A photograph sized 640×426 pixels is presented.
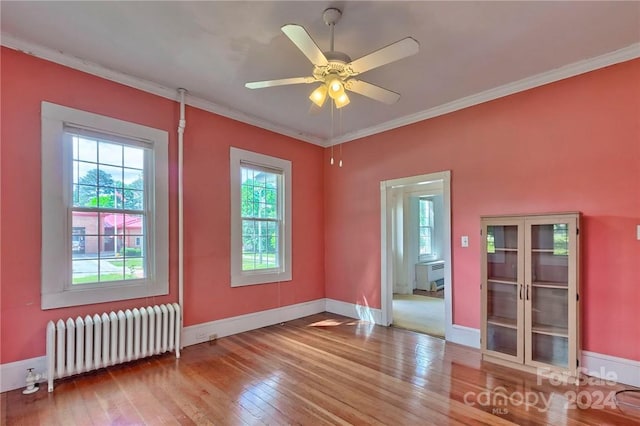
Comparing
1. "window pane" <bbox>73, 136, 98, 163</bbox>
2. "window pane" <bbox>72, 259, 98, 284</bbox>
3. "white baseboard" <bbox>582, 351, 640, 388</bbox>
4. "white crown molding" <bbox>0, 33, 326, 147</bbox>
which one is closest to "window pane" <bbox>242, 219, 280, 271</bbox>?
"white crown molding" <bbox>0, 33, 326, 147</bbox>

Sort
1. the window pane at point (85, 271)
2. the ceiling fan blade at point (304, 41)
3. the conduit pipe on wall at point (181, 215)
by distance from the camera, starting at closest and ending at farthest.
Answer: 1. the ceiling fan blade at point (304, 41)
2. the window pane at point (85, 271)
3. the conduit pipe on wall at point (181, 215)

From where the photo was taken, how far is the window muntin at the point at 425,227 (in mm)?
7855

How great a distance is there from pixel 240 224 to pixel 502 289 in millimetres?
3177

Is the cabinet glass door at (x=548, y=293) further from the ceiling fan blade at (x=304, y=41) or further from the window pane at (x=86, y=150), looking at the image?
the window pane at (x=86, y=150)

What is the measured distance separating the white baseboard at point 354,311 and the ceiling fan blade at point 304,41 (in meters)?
3.61

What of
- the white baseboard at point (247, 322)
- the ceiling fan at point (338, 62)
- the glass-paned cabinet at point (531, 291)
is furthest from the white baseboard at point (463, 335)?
the ceiling fan at point (338, 62)

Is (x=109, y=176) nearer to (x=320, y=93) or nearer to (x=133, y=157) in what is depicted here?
(x=133, y=157)

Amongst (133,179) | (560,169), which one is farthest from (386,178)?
(133,179)

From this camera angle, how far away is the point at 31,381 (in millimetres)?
2660

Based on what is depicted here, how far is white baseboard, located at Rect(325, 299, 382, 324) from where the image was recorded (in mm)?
4660

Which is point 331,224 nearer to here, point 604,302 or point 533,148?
point 533,148

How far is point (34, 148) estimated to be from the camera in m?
2.76

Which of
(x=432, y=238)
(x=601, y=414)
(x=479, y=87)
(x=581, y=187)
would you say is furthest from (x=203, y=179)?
(x=432, y=238)

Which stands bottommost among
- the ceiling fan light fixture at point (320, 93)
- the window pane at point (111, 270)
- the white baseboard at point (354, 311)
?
the white baseboard at point (354, 311)
